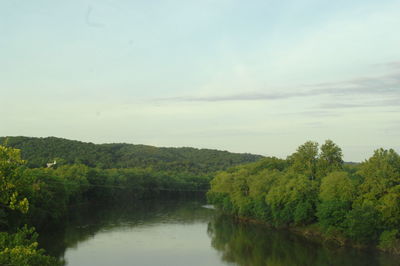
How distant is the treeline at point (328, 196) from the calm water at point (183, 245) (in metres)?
2.58

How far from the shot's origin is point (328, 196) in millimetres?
51719

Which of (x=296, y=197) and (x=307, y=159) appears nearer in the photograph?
(x=296, y=197)

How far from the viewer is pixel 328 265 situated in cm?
4119

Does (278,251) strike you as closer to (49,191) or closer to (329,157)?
(329,157)

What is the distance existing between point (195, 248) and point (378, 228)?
20116 millimetres

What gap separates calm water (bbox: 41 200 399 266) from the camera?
140ft

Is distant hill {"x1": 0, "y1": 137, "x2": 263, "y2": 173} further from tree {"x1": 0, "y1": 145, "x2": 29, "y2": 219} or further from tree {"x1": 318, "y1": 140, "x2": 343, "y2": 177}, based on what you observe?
tree {"x1": 0, "y1": 145, "x2": 29, "y2": 219}

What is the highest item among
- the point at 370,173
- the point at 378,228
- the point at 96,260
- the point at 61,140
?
the point at 61,140

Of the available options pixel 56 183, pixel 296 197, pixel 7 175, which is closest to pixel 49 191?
pixel 56 183

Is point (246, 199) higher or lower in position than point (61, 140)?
lower

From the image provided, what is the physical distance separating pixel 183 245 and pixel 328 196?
60.0 feet

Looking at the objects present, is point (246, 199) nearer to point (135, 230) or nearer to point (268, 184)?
point (268, 184)

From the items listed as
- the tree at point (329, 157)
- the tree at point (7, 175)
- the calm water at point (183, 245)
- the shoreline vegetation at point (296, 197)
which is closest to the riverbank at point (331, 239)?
the shoreline vegetation at point (296, 197)

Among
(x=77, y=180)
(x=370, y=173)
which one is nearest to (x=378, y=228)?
(x=370, y=173)
